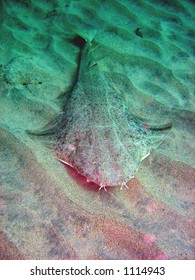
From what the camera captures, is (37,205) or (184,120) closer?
(37,205)

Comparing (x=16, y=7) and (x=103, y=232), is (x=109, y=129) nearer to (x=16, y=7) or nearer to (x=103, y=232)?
(x=103, y=232)

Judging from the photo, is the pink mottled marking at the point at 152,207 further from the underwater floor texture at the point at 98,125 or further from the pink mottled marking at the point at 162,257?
the pink mottled marking at the point at 162,257

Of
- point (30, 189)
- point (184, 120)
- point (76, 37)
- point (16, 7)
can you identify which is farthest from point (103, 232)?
point (16, 7)

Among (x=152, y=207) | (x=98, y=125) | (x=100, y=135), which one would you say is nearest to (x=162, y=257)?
(x=152, y=207)

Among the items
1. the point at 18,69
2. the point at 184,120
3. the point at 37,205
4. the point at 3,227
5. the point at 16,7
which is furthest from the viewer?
the point at 16,7

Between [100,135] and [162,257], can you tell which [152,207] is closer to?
[162,257]

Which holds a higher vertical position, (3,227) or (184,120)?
(184,120)

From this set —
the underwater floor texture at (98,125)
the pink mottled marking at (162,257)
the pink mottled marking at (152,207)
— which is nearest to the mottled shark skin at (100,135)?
the underwater floor texture at (98,125)
